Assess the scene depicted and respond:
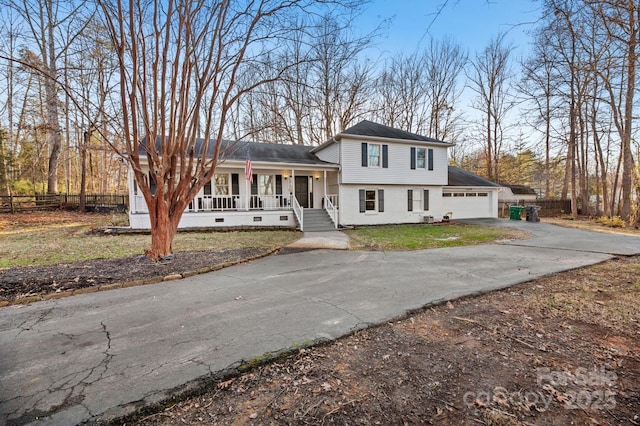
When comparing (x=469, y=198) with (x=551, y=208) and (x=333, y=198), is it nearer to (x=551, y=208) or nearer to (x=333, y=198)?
(x=551, y=208)

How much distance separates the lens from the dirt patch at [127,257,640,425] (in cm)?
203

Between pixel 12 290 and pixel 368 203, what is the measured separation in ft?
45.8

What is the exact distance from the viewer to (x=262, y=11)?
20.4 ft

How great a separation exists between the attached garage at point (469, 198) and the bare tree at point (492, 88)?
884 cm

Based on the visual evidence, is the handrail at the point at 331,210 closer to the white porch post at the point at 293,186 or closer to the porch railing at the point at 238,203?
the white porch post at the point at 293,186

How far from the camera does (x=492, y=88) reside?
84.4ft

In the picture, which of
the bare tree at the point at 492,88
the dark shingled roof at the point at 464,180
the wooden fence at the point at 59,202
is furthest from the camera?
the bare tree at the point at 492,88

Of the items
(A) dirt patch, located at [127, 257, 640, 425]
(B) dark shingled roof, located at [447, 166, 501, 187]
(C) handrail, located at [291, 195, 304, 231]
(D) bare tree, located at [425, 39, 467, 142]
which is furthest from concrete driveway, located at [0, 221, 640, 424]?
(D) bare tree, located at [425, 39, 467, 142]

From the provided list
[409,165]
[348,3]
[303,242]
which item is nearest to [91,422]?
[348,3]

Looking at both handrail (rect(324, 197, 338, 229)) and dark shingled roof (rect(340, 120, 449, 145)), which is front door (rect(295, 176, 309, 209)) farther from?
dark shingled roof (rect(340, 120, 449, 145))

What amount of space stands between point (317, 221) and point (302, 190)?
112 inches

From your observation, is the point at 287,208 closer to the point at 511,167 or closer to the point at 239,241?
the point at 239,241

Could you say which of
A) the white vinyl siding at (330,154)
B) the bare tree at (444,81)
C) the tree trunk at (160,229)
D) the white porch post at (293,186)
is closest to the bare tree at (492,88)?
the bare tree at (444,81)

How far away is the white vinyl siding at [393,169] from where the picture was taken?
49.4 ft
